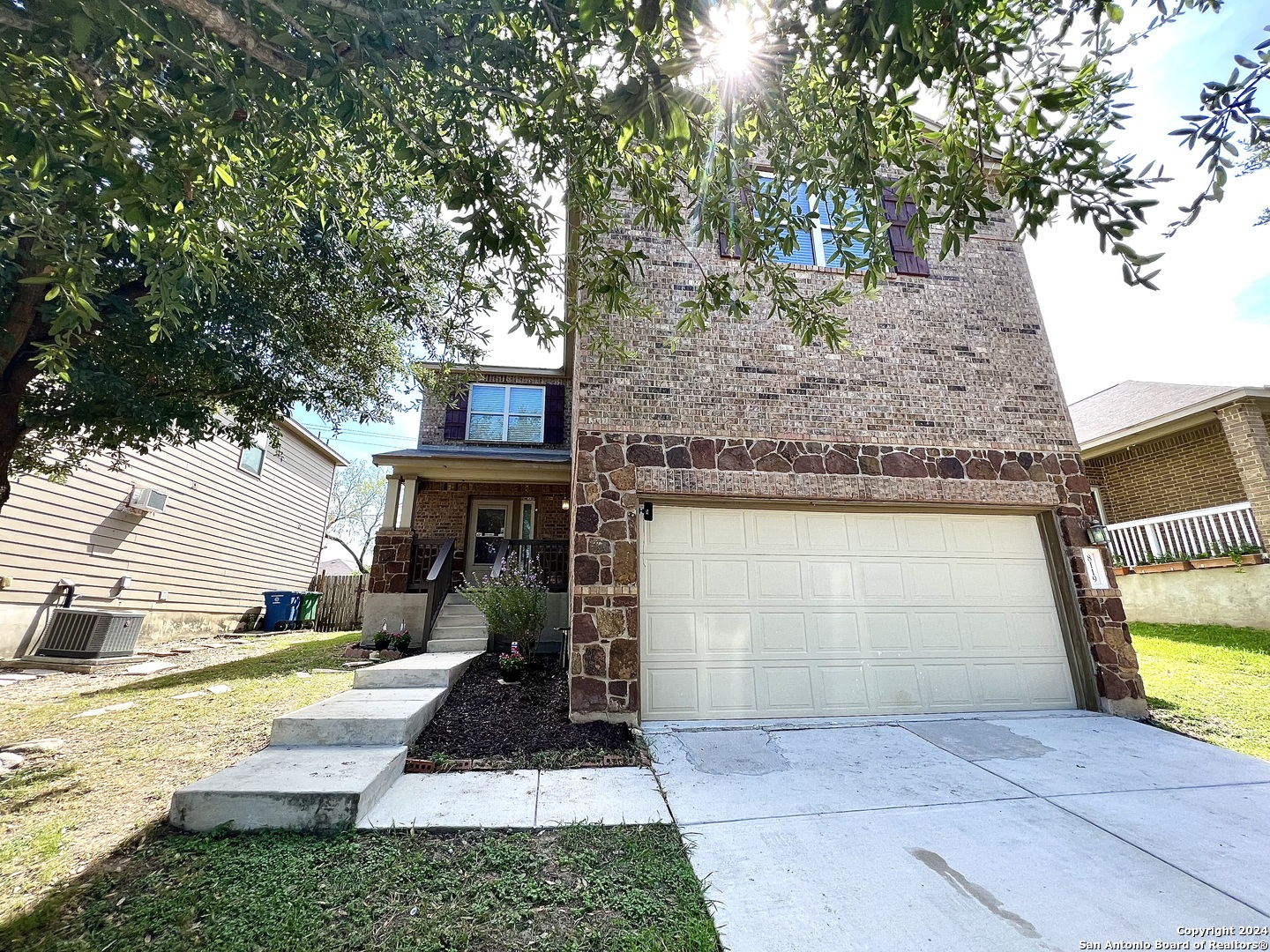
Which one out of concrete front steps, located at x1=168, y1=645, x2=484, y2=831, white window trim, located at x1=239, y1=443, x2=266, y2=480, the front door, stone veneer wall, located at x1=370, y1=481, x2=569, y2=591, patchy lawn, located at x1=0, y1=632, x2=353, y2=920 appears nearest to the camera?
patchy lawn, located at x1=0, y1=632, x2=353, y2=920

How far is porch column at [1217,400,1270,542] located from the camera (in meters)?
8.32

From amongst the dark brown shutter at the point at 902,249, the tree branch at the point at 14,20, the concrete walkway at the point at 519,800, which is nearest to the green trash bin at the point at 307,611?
the concrete walkway at the point at 519,800

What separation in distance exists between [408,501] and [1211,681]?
12.1 m

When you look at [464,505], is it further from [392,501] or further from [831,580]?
[831,580]

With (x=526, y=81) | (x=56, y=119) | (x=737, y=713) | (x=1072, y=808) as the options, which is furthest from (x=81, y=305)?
(x=1072, y=808)

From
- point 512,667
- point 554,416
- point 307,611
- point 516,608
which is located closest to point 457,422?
point 554,416

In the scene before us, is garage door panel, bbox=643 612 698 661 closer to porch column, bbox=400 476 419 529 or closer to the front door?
porch column, bbox=400 476 419 529

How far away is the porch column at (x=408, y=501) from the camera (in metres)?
9.72

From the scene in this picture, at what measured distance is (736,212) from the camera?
3.66 m

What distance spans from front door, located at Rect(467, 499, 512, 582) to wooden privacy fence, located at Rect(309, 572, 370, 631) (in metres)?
4.80

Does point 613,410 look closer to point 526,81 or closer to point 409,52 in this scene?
point 526,81

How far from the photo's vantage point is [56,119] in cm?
240

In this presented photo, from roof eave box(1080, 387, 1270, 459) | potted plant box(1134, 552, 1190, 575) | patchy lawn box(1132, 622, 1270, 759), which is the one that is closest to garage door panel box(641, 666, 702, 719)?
patchy lawn box(1132, 622, 1270, 759)

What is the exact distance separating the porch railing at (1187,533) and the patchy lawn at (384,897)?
37.9 ft
